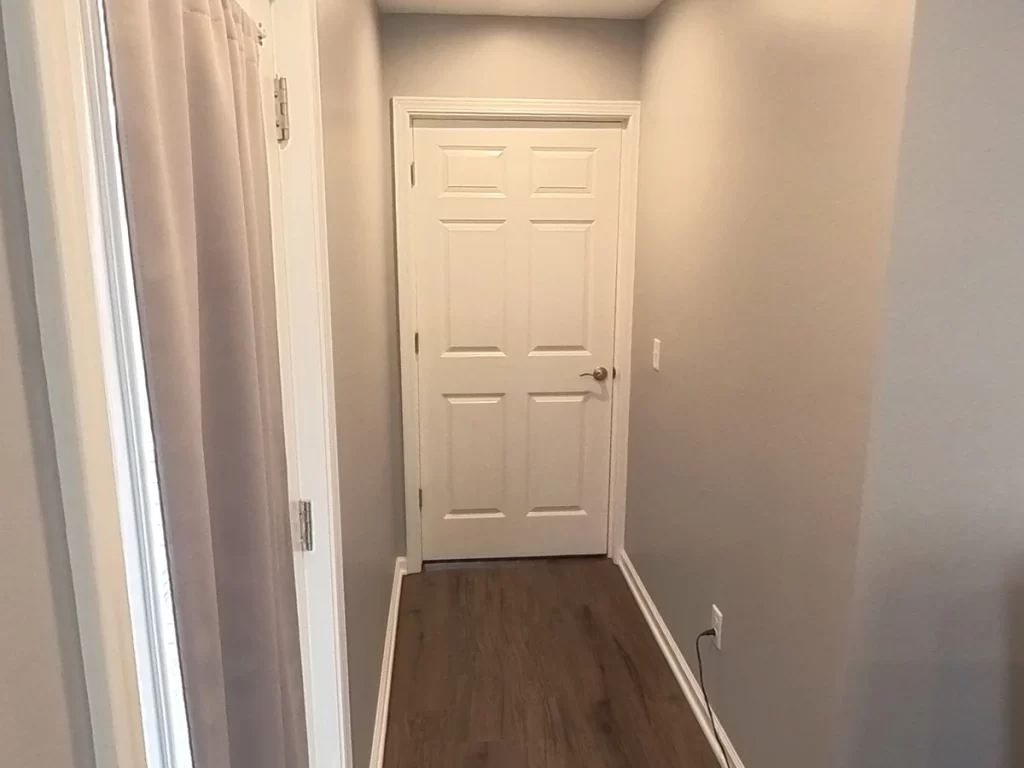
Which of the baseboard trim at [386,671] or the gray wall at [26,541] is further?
the baseboard trim at [386,671]

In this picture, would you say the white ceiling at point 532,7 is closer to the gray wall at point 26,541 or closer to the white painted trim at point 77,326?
the white painted trim at point 77,326

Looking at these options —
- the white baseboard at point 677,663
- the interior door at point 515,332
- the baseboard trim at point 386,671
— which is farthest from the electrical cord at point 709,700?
the interior door at point 515,332

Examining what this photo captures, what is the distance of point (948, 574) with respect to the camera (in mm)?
1615

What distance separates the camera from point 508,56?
3.02m

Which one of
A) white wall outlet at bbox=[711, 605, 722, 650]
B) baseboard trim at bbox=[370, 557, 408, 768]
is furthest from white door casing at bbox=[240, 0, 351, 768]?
white wall outlet at bbox=[711, 605, 722, 650]

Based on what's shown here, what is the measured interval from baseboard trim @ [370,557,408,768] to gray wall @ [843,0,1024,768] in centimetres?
128

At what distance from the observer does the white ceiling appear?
2.81 meters

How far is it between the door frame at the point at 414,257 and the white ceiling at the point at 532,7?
0.33m

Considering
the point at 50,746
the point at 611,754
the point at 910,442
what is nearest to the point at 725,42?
the point at 910,442

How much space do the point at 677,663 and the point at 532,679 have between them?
20.5 inches

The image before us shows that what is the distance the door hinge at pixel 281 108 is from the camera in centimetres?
129

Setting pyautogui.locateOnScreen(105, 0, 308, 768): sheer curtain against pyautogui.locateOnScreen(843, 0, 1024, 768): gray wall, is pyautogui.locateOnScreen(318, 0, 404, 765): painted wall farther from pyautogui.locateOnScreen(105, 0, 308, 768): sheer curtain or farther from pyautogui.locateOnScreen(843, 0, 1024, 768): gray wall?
pyautogui.locateOnScreen(843, 0, 1024, 768): gray wall

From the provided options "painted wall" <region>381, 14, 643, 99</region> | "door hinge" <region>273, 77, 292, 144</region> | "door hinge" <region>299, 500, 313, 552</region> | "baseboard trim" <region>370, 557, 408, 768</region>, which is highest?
"painted wall" <region>381, 14, 643, 99</region>

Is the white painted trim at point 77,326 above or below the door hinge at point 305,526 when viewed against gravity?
above
